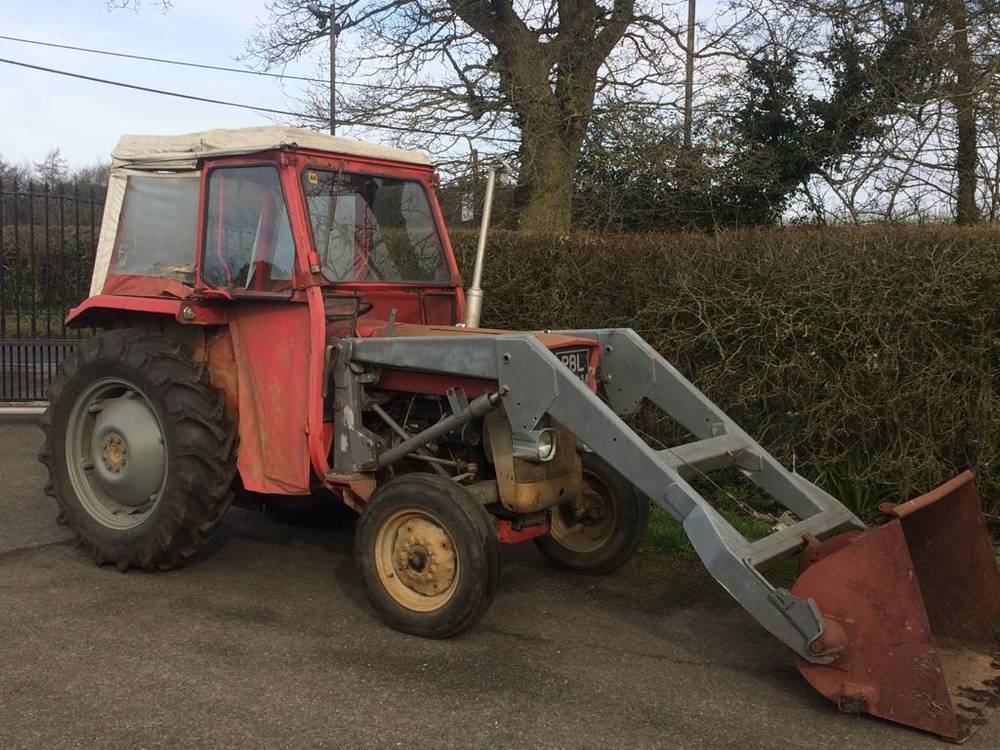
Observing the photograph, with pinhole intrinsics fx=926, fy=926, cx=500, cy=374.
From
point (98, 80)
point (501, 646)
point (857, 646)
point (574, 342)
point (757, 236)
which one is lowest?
point (501, 646)

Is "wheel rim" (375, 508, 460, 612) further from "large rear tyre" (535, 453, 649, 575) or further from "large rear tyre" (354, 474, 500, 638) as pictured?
"large rear tyre" (535, 453, 649, 575)

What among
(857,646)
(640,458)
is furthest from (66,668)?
(857,646)

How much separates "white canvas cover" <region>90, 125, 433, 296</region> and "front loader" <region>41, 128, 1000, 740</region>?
0.05 ft

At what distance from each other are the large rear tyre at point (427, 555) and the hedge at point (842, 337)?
3067 mm

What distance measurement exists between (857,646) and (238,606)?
2.90m

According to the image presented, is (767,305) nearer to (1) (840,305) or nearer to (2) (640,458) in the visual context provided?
(1) (840,305)

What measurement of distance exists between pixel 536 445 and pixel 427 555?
705 mm

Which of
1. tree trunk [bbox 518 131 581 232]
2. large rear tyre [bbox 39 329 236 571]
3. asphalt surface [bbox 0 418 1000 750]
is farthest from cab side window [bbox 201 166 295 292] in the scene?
tree trunk [bbox 518 131 581 232]

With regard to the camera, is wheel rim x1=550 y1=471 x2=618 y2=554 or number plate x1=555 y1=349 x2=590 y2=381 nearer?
number plate x1=555 y1=349 x2=590 y2=381

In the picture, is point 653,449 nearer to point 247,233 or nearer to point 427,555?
point 427,555

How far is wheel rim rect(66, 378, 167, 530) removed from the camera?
16.4 feet

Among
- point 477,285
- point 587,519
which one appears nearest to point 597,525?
point 587,519

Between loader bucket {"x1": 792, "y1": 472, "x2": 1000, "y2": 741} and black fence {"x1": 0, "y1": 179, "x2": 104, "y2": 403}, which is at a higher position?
black fence {"x1": 0, "y1": 179, "x2": 104, "y2": 403}

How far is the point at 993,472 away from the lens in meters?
5.68
